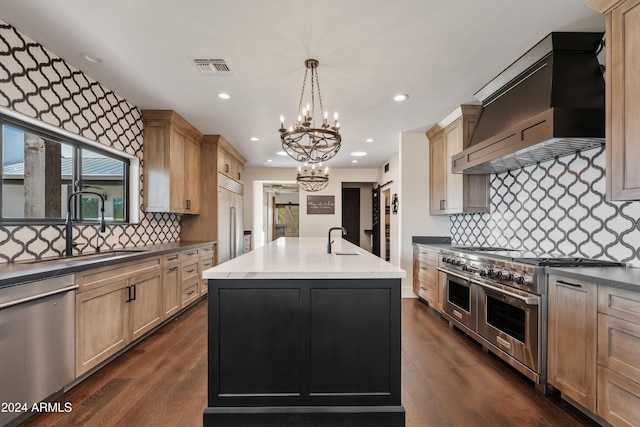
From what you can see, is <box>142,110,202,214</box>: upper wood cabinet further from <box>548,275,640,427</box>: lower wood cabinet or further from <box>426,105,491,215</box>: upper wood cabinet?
<box>548,275,640,427</box>: lower wood cabinet

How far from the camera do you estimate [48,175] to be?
267cm

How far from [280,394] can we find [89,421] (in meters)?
1.18

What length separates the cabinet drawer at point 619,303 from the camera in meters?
1.55

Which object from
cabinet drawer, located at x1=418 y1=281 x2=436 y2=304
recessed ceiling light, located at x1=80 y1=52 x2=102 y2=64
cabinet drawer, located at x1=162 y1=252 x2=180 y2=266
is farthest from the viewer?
cabinet drawer, located at x1=418 y1=281 x2=436 y2=304

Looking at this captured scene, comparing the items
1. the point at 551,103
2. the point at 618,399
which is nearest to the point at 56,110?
the point at 551,103

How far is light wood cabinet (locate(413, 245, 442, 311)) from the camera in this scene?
3.98 meters

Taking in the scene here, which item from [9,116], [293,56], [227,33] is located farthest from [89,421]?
[293,56]

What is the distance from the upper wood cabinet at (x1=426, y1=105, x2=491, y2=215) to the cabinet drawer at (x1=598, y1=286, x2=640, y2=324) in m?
2.16

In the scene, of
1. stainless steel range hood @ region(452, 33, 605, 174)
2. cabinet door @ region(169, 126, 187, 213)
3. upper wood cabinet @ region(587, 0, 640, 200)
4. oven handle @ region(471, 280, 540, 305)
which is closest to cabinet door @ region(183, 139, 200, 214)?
cabinet door @ region(169, 126, 187, 213)

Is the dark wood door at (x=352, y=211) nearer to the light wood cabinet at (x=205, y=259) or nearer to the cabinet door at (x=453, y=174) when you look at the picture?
the light wood cabinet at (x=205, y=259)

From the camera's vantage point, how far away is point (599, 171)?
2.33m

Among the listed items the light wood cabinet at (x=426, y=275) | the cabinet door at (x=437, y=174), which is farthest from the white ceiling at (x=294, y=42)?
the light wood cabinet at (x=426, y=275)

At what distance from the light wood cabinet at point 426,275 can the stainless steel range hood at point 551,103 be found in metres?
1.63

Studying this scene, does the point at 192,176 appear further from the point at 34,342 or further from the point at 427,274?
the point at 427,274
